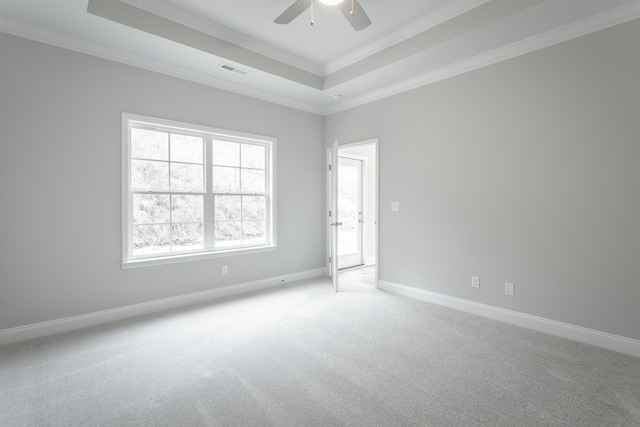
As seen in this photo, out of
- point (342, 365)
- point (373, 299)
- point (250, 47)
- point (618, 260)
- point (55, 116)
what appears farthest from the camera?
point (373, 299)

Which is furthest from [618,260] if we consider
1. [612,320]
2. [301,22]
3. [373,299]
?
[301,22]

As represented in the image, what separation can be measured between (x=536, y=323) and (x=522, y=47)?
2677mm

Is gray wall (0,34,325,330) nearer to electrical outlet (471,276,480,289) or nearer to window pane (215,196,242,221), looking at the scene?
window pane (215,196,242,221)

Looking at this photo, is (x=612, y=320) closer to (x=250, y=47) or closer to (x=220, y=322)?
(x=220, y=322)

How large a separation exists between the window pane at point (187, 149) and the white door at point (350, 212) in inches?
103

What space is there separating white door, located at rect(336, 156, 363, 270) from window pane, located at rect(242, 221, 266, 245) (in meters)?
1.67

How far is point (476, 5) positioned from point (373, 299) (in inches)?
129

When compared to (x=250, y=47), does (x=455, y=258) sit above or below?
below

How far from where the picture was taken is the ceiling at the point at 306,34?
2.59 metres

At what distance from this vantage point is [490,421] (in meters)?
1.77

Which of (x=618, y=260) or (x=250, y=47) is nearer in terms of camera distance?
(x=618, y=260)

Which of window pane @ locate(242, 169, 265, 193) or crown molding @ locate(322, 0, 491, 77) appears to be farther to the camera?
window pane @ locate(242, 169, 265, 193)

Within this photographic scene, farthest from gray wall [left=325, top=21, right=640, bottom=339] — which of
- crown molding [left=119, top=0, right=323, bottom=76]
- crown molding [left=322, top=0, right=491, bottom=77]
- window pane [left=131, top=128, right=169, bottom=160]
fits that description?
window pane [left=131, top=128, right=169, bottom=160]

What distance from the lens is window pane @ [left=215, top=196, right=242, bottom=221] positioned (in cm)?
408
